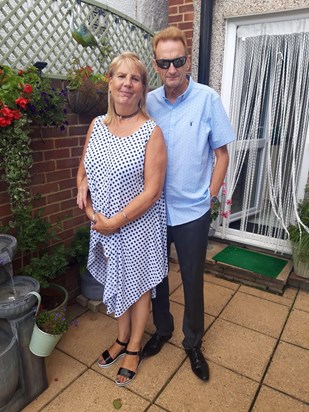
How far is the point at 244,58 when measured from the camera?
311 cm

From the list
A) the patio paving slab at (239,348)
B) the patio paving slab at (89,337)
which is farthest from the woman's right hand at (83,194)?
the patio paving slab at (239,348)

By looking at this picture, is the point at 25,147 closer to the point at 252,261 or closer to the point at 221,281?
the point at 221,281

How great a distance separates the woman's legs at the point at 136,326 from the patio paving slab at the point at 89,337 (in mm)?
291

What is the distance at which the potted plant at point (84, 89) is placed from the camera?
235 centimetres

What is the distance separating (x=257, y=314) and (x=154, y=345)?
38.3 inches

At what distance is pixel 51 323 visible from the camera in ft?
5.91

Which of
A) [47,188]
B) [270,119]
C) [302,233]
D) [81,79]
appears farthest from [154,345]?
[270,119]

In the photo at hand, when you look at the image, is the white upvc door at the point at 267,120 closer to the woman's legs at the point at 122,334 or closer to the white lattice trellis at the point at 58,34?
the white lattice trellis at the point at 58,34

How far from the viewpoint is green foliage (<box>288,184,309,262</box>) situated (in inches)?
114

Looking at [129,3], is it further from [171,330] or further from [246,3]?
[171,330]

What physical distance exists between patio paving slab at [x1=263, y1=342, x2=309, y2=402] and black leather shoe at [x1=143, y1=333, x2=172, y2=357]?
28.0 inches

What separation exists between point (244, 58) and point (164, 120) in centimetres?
186

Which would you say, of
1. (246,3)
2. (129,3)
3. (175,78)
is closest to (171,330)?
(175,78)

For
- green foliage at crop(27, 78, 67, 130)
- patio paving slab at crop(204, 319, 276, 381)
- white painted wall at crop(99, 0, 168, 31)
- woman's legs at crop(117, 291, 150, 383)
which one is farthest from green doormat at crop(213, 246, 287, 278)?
white painted wall at crop(99, 0, 168, 31)
